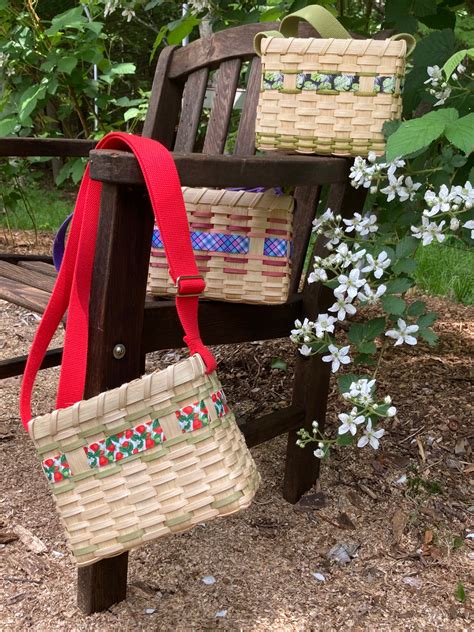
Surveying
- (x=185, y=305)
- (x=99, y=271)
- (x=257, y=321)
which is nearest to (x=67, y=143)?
(x=257, y=321)

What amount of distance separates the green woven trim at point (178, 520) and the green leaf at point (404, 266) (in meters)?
0.64

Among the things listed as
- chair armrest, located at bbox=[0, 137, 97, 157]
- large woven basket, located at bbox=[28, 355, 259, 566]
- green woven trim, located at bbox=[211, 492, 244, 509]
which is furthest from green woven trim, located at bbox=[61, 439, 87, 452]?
chair armrest, located at bbox=[0, 137, 97, 157]

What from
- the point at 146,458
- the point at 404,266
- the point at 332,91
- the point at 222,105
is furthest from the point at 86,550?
the point at 222,105

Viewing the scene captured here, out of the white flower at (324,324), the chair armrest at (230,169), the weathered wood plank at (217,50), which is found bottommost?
the white flower at (324,324)

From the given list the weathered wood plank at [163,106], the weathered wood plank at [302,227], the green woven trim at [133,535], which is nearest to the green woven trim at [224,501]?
the green woven trim at [133,535]

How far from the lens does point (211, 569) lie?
66.6 inches

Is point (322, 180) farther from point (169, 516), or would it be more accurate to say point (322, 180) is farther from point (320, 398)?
point (169, 516)

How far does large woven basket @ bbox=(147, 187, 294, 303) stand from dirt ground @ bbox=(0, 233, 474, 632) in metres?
0.62

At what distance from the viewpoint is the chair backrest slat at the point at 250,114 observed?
6.65 ft

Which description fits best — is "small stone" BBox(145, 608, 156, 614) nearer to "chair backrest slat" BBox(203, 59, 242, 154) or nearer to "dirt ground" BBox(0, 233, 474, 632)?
"dirt ground" BBox(0, 233, 474, 632)

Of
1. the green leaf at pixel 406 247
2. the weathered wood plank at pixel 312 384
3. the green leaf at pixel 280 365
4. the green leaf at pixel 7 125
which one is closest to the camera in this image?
the green leaf at pixel 406 247

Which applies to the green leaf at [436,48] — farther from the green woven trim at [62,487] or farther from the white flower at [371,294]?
the green woven trim at [62,487]

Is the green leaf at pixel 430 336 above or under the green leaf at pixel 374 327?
above

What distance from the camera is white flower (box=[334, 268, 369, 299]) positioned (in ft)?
4.74
